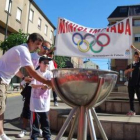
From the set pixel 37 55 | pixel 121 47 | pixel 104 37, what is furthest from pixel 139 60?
pixel 37 55

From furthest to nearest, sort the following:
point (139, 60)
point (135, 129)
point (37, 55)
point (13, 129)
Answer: point (139, 60), point (13, 129), point (37, 55), point (135, 129)

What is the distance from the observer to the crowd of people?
7.39 ft

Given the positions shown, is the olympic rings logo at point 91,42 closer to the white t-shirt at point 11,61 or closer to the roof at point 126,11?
the white t-shirt at point 11,61

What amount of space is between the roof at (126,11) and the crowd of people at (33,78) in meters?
34.4

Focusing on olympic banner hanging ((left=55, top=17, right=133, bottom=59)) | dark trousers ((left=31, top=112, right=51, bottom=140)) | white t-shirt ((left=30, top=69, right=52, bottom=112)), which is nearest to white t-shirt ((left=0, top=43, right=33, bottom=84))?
white t-shirt ((left=30, top=69, right=52, bottom=112))

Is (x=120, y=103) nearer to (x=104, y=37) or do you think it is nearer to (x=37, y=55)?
(x=104, y=37)

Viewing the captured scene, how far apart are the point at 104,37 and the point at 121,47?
0.46 metres

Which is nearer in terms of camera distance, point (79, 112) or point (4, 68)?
point (79, 112)

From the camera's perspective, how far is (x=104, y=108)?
457cm

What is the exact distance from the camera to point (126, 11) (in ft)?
121

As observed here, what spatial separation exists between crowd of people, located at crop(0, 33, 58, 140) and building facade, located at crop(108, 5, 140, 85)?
27969mm

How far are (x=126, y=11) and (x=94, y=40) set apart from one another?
114 feet

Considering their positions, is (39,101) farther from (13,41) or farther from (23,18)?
(23,18)

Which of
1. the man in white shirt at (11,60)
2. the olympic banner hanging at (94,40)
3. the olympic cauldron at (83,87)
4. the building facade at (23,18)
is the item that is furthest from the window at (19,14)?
the olympic cauldron at (83,87)
